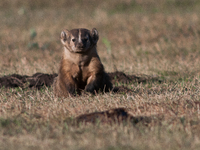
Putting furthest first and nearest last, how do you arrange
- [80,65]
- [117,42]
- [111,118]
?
[117,42] → [80,65] → [111,118]

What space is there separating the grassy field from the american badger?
0.78ft

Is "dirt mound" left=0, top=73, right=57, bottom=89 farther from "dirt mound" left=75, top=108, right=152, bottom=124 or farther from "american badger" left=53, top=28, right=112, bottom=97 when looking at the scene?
"dirt mound" left=75, top=108, right=152, bottom=124

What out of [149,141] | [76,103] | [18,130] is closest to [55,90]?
[76,103]

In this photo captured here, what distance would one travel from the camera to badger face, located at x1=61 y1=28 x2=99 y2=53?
554 cm

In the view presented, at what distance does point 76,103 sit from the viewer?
5.21m

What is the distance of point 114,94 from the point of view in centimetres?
586

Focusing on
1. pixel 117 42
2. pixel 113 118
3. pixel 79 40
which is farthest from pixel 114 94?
pixel 117 42

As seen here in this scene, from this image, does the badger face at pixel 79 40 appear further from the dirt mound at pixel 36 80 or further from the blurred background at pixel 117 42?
the blurred background at pixel 117 42

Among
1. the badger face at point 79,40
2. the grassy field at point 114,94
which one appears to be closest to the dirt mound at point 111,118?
the grassy field at point 114,94

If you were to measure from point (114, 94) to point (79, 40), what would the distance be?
3.57 ft

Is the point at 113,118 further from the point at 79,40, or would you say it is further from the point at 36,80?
the point at 36,80

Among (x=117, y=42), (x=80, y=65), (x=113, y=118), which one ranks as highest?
(x=117, y=42)

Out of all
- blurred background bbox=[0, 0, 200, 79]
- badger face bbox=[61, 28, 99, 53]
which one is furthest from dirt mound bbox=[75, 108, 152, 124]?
blurred background bbox=[0, 0, 200, 79]

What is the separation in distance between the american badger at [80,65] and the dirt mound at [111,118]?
52.6 inches
